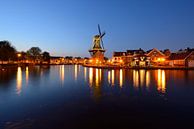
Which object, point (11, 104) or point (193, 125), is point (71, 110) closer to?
point (11, 104)

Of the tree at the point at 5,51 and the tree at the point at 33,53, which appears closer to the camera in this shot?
the tree at the point at 5,51

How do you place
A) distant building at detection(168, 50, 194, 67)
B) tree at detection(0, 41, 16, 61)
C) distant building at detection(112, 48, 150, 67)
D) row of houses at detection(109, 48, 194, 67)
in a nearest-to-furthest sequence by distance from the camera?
distant building at detection(168, 50, 194, 67)
row of houses at detection(109, 48, 194, 67)
distant building at detection(112, 48, 150, 67)
tree at detection(0, 41, 16, 61)

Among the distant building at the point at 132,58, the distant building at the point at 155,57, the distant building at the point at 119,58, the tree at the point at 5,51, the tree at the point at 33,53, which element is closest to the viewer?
the distant building at the point at 132,58

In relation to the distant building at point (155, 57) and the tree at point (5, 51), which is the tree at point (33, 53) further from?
the distant building at point (155, 57)

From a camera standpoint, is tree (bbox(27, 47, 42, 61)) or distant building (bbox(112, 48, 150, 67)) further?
tree (bbox(27, 47, 42, 61))

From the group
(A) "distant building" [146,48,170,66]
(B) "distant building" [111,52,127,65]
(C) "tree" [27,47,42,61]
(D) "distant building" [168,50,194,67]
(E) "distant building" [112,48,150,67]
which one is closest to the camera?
(D) "distant building" [168,50,194,67]

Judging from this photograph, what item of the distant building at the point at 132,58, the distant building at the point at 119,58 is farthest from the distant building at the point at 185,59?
the distant building at the point at 119,58

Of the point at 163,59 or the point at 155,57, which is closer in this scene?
the point at 163,59


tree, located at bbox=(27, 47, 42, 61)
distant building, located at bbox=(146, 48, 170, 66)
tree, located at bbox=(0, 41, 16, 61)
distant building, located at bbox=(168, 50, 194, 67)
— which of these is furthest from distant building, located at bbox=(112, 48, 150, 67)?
tree, located at bbox=(27, 47, 42, 61)

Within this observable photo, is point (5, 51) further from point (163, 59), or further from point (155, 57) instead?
point (163, 59)

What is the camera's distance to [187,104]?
18.1 m

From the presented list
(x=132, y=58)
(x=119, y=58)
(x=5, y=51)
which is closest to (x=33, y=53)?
(x=5, y=51)

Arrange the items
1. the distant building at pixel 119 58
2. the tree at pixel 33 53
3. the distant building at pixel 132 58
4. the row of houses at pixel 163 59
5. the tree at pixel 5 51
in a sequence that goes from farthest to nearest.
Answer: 1. the tree at pixel 33 53
2. the distant building at pixel 119 58
3. the tree at pixel 5 51
4. the distant building at pixel 132 58
5. the row of houses at pixel 163 59

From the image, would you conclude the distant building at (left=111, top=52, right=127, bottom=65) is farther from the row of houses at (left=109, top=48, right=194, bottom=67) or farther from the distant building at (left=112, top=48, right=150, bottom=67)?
the row of houses at (left=109, top=48, right=194, bottom=67)
